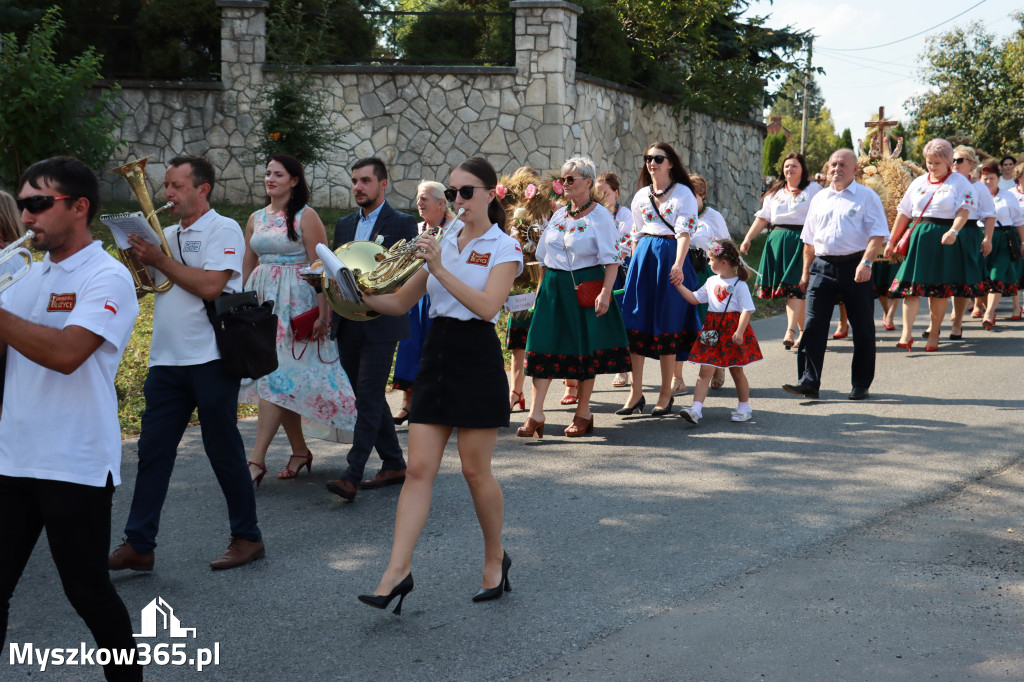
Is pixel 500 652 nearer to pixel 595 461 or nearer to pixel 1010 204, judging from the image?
pixel 595 461

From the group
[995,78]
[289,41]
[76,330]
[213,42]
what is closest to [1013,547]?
[76,330]

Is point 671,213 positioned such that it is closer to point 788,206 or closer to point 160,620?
point 788,206

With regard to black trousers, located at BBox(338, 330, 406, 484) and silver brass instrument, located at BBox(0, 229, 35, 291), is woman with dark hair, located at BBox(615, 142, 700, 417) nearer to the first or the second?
black trousers, located at BBox(338, 330, 406, 484)

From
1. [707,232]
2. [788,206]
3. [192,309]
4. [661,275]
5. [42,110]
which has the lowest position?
[192,309]

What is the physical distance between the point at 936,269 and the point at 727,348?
434 cm

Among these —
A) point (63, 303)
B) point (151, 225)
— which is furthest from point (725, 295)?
point (63, 303)

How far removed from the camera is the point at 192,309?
469 centimetres

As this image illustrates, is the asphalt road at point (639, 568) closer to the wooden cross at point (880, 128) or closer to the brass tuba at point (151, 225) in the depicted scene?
the brass tuba at point (151, 225)

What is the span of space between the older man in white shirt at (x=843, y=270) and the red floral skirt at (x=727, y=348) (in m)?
0.84

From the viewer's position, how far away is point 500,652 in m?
3.84

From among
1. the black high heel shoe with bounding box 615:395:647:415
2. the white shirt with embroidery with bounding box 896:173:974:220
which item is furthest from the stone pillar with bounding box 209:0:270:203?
the black high heel shoe with bounding box 615:395:647:415

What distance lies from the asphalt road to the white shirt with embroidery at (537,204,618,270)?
4.18ft

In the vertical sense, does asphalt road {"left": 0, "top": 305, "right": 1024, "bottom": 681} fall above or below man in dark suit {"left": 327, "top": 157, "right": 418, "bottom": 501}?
below

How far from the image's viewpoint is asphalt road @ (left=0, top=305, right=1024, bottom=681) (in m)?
3.79
